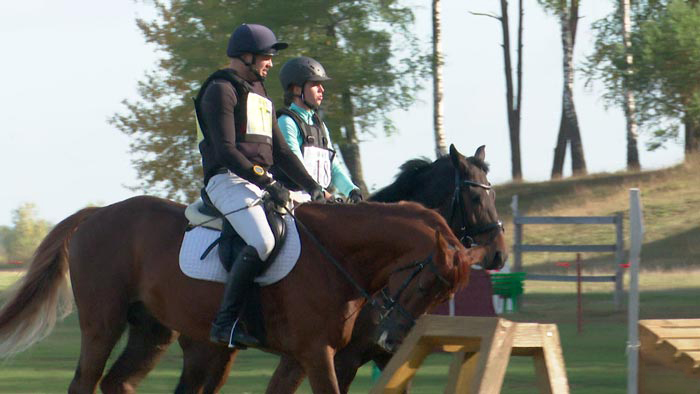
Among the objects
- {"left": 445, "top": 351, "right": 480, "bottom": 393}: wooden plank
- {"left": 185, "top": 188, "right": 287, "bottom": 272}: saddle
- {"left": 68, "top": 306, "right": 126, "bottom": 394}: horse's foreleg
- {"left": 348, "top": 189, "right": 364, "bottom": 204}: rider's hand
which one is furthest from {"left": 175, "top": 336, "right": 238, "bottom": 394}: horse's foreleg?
{"left": 445, "top": 351, "right": 480, "bottom": 393}: wooden plank

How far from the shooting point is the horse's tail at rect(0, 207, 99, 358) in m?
8.30

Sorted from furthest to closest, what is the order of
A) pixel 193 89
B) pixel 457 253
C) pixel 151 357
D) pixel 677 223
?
pixel 677 223
pixel 193 89
pixel 151 357
pixel 457 253

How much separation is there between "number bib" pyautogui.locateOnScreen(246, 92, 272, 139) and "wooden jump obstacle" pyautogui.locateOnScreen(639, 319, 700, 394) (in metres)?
2.68

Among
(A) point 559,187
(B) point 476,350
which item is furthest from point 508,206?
(B) point 476,350

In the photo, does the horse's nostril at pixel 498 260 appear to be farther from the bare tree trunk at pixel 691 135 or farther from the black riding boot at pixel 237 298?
the bare tree trunk at pixel 691 135

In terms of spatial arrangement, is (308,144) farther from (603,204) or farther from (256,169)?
(603,204)

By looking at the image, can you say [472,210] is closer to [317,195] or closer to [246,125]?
[317,195]

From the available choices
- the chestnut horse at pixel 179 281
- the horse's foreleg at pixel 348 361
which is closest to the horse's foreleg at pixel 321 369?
the chestnut horse at pixel 179 281

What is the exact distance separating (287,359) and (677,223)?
86.7 ft

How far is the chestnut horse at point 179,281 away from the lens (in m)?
7.14

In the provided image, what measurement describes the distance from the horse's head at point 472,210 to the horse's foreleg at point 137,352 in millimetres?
2145

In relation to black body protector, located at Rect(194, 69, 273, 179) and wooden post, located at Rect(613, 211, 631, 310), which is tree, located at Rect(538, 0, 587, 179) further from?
black body protector, located at Rect(194, 69, 273, 179)

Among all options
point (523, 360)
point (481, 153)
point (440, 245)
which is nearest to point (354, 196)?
point (481, 153)

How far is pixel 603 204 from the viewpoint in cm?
3459
